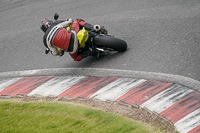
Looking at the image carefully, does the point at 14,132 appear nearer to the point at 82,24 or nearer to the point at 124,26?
the point at 82,24

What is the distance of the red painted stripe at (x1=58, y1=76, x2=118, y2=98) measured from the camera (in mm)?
7992

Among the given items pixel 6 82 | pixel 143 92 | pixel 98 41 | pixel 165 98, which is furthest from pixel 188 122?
pixel 6 82

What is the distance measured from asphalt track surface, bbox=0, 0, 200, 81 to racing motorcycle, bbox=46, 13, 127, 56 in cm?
22

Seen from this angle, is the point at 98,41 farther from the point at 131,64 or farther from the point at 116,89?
the point at 116,89

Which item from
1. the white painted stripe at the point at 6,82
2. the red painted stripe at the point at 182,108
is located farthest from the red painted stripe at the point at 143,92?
the white painted stripe at the point at 6,82

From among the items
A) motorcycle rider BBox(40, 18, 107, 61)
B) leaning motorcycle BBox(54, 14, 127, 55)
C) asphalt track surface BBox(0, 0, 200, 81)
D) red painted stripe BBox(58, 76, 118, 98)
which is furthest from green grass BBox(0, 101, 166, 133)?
leaning motorcycle BBox(54, 14, 127, 55)

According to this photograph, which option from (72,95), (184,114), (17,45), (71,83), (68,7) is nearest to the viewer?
(184,114)

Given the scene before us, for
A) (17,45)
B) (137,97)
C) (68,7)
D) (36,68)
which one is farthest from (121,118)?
(68,7)

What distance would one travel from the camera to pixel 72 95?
26.5 ft

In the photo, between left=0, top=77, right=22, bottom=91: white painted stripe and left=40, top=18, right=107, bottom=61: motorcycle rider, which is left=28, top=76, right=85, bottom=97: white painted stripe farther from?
left=0, top=77, right=22, bottom=91: white painted stripe

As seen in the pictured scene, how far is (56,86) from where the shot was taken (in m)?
8.77

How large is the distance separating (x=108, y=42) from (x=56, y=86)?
1475mm

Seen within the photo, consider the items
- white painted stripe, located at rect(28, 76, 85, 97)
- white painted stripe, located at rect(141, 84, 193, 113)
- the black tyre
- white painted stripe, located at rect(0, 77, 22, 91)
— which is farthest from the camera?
white painted stripe, located at rect(0, 77, 22, 91)

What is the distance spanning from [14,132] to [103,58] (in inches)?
132
